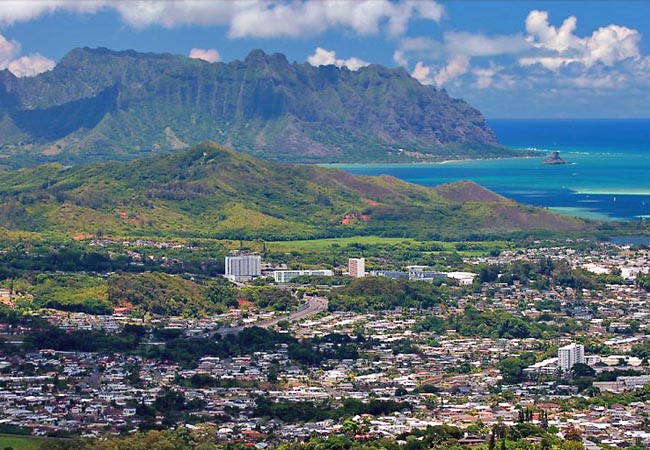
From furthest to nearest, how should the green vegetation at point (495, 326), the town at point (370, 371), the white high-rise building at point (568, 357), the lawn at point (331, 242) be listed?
the lawn at point (331, 242) < the green vegetation at point (495, 326) < the white high-rise building at point (568, 357) < the town at point (370, 371)

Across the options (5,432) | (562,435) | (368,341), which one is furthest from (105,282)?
(562,435)

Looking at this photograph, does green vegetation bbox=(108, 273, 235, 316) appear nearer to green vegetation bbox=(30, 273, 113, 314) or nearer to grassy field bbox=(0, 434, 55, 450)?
green vegetation bbox=(30, 273, 113, 314)

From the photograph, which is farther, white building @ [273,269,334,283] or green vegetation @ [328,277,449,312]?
→ white building @ [273,269,334,283]

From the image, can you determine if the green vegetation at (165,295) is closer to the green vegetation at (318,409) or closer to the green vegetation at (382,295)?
the green vegetation at (382,295)

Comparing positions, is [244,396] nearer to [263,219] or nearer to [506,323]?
[506,323]

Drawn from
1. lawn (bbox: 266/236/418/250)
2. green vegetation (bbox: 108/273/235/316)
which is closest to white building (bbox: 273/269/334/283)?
green vegetation (bbox: 108/273/235/316)

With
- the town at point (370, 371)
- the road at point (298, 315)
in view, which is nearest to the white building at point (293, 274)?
the town at point (370, 371)
